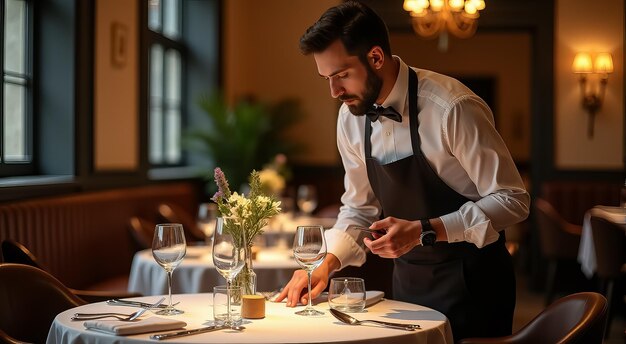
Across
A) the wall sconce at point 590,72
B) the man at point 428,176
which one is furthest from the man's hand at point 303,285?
the wall sconce at point 590,72

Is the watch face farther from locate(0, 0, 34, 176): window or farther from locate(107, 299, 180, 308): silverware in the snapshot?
locate(0, 0, 34, 176): window

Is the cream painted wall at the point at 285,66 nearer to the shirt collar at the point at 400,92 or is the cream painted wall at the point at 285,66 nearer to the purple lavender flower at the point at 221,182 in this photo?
the shirt collar at the point at 400,92

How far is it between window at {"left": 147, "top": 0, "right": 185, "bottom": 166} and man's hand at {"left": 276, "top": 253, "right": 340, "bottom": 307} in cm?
510

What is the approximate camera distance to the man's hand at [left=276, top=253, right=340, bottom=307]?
103 inches

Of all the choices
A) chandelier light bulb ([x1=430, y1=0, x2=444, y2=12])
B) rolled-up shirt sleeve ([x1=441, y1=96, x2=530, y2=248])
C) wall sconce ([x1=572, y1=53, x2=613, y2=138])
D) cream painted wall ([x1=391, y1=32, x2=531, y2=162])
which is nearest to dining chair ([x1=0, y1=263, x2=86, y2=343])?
rolled-up shirt sleeve ([x1=441, y1=96, x2=530, y2=248])

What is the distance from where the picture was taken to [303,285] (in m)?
2.63

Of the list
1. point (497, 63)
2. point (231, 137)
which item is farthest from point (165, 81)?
point (497, 63)

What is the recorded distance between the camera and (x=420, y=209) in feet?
8.86

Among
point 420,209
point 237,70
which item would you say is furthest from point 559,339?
point 237,70

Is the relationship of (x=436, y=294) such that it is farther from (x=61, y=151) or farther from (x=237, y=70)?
(x=237, y=70)

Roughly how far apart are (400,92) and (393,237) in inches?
21.7

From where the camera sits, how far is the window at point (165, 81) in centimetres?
788

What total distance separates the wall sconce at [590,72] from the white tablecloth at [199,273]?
5.34 m

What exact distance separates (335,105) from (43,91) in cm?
457
